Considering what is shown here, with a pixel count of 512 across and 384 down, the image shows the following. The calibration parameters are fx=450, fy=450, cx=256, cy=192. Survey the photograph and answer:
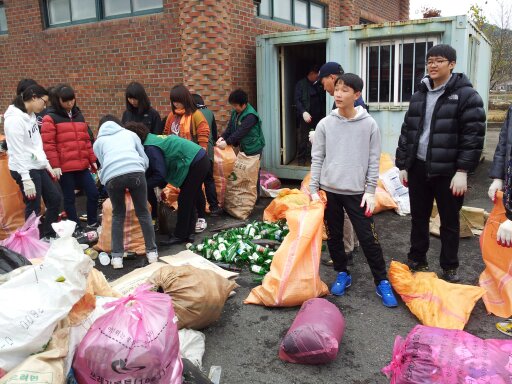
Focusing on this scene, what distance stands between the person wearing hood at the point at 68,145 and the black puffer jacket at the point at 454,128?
11.7 ft

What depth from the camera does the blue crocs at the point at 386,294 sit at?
3432mm

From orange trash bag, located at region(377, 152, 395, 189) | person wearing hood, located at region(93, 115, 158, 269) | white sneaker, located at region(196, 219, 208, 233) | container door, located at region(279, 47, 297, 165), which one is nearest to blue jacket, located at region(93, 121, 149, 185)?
person wearing hood, located at region(93, 115, 158, 269)

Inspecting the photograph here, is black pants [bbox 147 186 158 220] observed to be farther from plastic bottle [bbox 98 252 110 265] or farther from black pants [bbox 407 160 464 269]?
black pants [bbox 407 160 464 269]

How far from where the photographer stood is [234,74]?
6.88 meters

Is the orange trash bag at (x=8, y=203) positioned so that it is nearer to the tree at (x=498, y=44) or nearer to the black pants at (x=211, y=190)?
the black pants at (x=211, y=190)

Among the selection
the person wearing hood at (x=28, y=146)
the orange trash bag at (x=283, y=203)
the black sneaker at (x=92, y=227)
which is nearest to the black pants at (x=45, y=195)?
the person wearing hood at (x=28, y=146)

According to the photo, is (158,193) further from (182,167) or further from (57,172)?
(57,172)

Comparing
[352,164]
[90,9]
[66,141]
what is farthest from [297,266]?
[90,9]

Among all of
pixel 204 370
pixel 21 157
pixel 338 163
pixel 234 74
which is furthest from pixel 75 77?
pixel 204 370

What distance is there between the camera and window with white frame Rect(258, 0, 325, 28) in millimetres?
8031

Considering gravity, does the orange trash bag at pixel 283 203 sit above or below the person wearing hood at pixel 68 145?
below

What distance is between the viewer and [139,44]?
730 cm

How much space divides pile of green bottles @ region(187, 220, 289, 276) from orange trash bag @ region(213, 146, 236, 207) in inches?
41.0

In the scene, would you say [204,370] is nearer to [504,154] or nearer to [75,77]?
[504,154]
